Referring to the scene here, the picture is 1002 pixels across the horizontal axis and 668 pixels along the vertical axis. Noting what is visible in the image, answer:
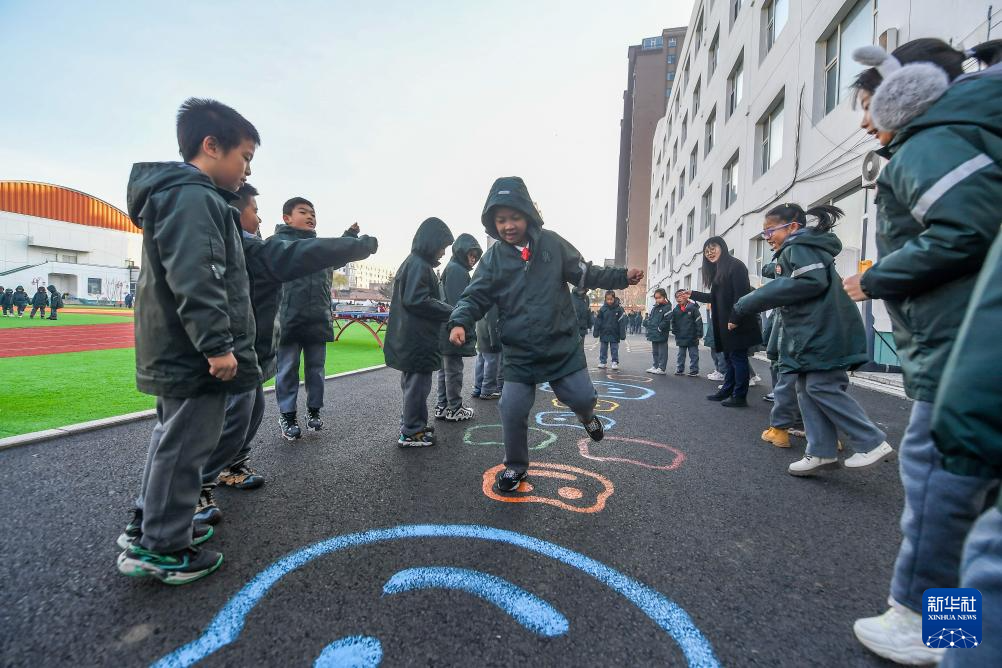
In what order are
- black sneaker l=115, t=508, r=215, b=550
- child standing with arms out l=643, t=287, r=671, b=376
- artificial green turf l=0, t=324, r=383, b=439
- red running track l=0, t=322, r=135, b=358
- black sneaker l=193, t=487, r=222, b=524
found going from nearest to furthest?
black sneaker l=115, t=508, r=215, b=550, black sneaker l=193, t=487, r=222, b=524, artificial green turf l=0, t=324, r=383, b=439, red running track l=0, t=322, r=135, b=358, child standing with arms out l=643, t=287, r=671, b=376

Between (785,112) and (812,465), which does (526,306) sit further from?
(785,112)

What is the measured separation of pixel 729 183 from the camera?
58.7 feet

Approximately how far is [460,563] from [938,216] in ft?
6.90

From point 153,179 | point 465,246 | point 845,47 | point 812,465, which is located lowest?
point 812,465

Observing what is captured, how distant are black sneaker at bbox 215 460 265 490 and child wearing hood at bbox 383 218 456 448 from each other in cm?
113

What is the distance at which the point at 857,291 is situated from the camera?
5.85 ft

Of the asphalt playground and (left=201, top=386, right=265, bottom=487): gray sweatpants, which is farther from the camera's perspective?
(left=201, top=386, right=265, bottom=487): gray sweatpants

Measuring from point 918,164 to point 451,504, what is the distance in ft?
8.03

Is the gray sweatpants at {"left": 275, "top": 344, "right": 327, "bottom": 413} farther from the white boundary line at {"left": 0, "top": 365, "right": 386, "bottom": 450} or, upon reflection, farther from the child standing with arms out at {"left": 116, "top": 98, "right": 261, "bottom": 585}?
the child standing with arms out at {"left": 116, "top": 98, "right": 261, "bottom": 585}

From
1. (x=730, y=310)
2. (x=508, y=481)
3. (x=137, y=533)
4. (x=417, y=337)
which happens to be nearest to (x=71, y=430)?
(x=137, y=533)

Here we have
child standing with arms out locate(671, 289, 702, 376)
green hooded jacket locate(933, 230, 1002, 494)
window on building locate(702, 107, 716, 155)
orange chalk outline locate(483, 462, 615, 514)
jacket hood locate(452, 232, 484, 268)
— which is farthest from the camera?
window on building locate(702, 107, 716, 155)

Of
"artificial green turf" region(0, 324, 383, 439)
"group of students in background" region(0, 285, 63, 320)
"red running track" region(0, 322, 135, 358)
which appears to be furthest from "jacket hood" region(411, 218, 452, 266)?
"group of students in background" region(0, 285, 63, 320)

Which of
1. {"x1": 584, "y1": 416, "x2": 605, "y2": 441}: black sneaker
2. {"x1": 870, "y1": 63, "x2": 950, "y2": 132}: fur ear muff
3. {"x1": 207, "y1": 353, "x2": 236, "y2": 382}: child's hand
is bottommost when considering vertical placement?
{"x1": 584, "y1": 416, "x2": 605, "y2": 441}: black sneaker

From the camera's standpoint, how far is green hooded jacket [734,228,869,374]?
3.01 metres
